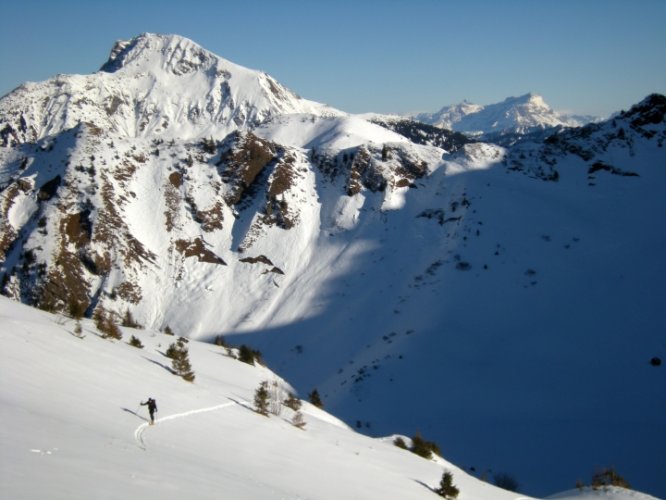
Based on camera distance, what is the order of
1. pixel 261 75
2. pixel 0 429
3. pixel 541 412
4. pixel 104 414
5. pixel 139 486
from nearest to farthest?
pixel 139 486 → pixel 0 429 → pixel 104 414 → pixel 541 412 → pixel 261 75

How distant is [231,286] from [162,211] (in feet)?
43.7

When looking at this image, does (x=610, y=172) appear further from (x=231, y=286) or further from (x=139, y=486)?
(x=139, y=486)

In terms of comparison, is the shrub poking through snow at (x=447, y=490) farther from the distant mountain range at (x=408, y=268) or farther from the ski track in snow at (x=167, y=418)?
the distant mountain range at (x=408, y=268)

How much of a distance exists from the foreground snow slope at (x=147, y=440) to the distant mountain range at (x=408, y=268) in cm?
1609

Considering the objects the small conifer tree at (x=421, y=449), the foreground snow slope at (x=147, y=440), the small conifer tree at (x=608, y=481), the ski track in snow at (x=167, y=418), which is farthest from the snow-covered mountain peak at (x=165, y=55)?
the small conifer tree at (x=608, y=481)

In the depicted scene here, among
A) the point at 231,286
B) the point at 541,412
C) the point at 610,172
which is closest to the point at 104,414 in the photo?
the point at 541,412

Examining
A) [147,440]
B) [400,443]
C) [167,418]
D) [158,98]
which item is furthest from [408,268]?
[158,98]

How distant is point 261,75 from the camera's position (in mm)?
Result: 160875

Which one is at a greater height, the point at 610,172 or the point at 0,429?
the point at 610,172

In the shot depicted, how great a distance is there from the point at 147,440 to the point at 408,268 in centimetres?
4645

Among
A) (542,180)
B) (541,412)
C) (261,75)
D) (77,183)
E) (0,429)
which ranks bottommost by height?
(0,429)

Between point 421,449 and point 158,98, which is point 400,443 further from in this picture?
point 158,98

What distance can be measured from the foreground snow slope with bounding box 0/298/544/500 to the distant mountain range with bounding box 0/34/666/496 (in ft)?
52.8

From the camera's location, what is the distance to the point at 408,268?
56.5 metres
